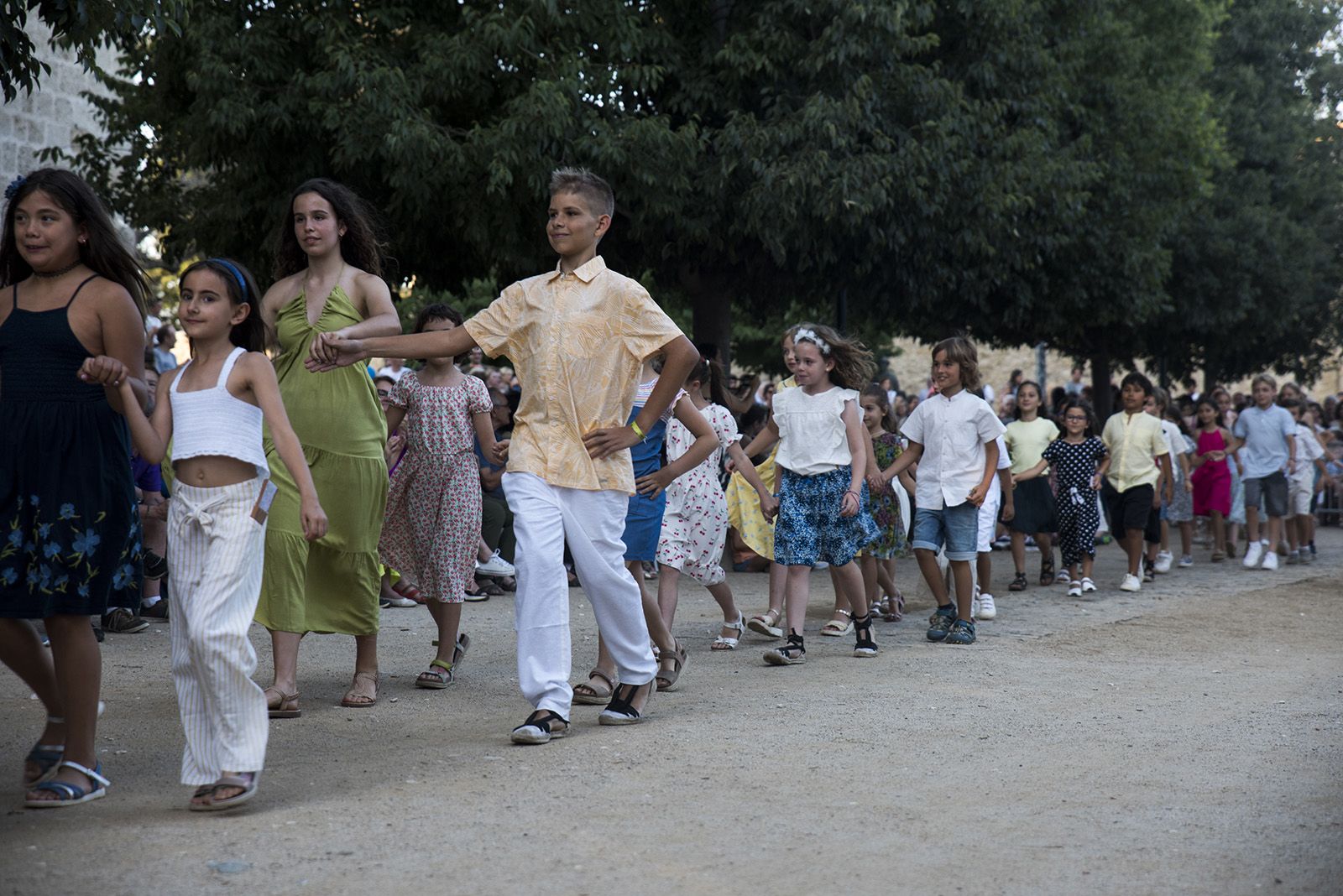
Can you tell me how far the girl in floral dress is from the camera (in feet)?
23.7

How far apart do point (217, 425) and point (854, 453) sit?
4389 millimetres

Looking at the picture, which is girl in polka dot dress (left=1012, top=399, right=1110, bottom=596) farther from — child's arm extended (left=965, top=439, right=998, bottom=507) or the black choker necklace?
the black choker necklace

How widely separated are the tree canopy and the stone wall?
50cm

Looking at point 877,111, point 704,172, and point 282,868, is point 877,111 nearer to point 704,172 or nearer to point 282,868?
point 704,172

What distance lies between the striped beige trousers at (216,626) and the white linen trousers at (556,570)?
3.85 ft

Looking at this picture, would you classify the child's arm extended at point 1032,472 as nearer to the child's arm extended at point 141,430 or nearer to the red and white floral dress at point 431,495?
the red and white floral dress at point 431,495

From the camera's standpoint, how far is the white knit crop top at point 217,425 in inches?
186

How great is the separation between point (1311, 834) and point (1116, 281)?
18034mm

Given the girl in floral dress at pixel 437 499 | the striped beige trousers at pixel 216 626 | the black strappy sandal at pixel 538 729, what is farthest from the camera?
the girl in floral dress at pixel 437 499

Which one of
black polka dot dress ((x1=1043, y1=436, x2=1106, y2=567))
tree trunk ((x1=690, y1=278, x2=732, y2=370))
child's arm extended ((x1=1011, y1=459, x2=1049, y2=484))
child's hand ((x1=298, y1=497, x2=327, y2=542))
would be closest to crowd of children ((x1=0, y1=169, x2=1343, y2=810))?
child's hand ((x1=298, y1=497, x2=327, y2=542))

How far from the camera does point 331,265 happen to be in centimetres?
646

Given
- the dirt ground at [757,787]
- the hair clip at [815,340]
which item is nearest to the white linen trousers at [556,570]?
the dirt ground at [757,787]

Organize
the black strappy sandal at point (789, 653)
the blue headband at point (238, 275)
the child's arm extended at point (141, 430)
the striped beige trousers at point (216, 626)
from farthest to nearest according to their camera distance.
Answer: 1. the black strappy sandal at point (789, 653)
2. the blue headband at point (238, 275)
3. the child's arm extended at point (141, 430)
4. the striped beige trousers at point (216, 626)

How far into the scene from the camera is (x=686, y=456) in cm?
653
